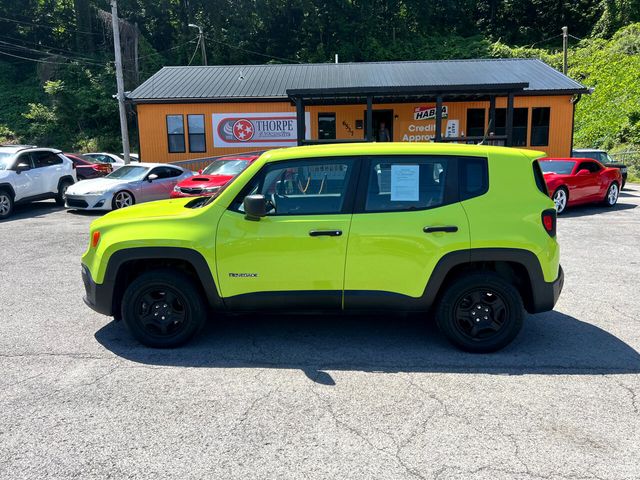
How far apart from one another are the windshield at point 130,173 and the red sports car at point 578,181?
10097 millimetres

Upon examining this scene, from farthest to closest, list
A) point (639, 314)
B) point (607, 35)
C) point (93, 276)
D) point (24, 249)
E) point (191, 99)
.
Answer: point (607, 35) < point (191, 99) < point (24, 249) < point (639, 314) < point (93, 276)

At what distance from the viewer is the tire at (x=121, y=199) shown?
13023mm

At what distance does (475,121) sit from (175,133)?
11850 millimetres

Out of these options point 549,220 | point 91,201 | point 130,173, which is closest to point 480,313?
point 549,220

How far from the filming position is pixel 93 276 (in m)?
4.50

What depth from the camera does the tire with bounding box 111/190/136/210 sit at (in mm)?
13023

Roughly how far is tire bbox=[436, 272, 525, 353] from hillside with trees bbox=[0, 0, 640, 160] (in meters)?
34.0

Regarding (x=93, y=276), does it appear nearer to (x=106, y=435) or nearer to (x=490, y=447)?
(x=106, y=435)

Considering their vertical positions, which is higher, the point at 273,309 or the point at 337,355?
the point at 273,309

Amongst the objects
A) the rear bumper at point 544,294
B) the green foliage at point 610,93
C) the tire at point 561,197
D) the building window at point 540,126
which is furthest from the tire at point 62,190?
the green foliage at point 610,93

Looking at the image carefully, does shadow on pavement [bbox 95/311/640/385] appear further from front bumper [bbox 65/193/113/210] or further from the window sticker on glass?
front bumper [bbox 65/193/113/210]

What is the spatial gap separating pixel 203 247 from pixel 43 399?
157 cm

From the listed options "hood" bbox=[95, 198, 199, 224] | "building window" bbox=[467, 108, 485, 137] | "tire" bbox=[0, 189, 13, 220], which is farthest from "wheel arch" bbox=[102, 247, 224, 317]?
"building window" bbox=[467, 108, 485, 137]

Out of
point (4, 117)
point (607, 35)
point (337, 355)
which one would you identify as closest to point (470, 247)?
point (337, 355)
